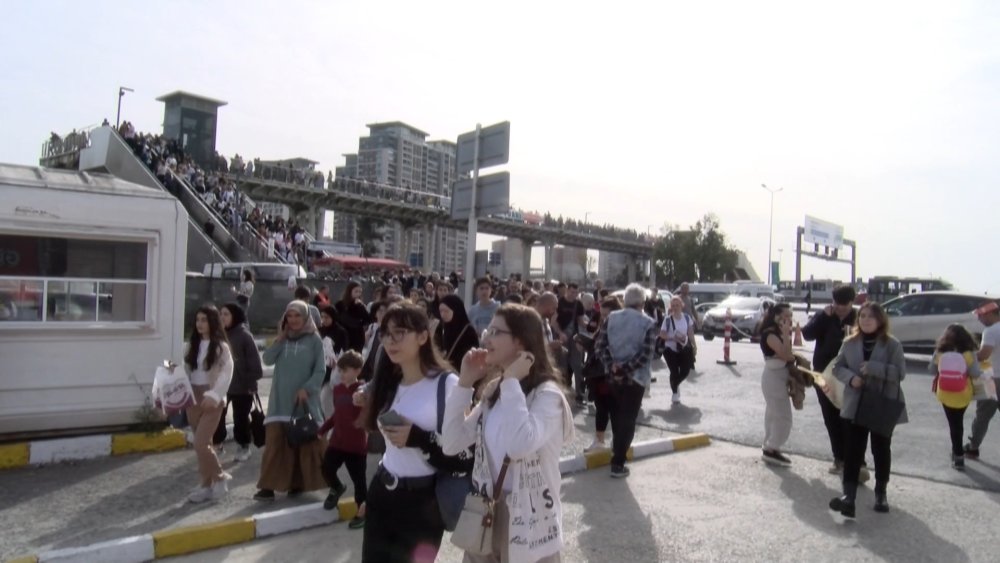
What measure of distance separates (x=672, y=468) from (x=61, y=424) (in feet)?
19.3

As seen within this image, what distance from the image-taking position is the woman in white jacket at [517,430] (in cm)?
282

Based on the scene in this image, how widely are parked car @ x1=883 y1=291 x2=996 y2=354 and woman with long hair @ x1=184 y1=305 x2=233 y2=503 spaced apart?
47.8 ft

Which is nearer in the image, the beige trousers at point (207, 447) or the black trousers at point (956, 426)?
the beige trousers at point (207, 447)

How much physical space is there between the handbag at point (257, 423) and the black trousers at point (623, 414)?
3.30 m

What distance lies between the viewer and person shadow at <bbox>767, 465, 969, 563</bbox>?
499cm

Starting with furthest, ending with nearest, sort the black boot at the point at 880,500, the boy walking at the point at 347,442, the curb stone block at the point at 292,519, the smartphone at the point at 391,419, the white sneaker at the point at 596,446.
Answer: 1. the white sneaker at the point at 596,446
2. the black boot at the point at 880,500
3. the boy walking at the point at 347,442
4. the curb stone block at the point at 292,519
5. the smartphone at the point at 391,419

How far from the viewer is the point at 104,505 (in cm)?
573

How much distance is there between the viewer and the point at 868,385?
18.7 feet

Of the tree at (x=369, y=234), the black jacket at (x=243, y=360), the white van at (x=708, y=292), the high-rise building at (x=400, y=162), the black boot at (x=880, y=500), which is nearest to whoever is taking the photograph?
the black boot at (x=880, y=500)

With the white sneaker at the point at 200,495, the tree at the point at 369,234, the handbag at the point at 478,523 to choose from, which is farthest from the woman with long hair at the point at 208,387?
the tree at the point at 369,234

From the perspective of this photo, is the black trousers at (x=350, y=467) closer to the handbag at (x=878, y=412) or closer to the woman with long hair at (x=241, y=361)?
the woman with long hair at (x=241, y=361)

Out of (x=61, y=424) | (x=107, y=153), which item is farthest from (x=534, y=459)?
(x=107, y=153)

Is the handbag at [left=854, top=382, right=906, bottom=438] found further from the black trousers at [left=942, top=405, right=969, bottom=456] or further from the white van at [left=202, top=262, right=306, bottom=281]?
the white van at [left=202, top=262, right=306, bottom=281]

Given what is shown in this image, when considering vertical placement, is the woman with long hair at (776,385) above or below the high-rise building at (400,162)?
below
